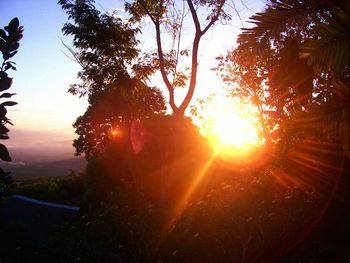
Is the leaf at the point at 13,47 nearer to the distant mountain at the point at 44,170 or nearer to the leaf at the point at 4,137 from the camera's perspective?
the leaf at the point at 4,137

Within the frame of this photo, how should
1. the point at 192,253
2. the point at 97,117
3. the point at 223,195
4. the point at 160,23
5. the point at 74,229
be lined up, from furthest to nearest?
the point at 97,117
the point at 160,23
the point at 74,229
the point at 223,195
the point at 192,253

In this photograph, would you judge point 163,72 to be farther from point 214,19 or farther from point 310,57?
point 310,57

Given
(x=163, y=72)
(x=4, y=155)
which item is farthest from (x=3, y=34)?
(x=163, y=72)

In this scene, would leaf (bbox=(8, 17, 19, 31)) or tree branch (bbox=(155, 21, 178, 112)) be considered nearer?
leaf (bbox=(8, 17, 19, 31))

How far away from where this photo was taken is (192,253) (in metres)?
7.59

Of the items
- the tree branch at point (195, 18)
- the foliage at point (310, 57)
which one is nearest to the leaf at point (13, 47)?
the foliage at point (310, 57)

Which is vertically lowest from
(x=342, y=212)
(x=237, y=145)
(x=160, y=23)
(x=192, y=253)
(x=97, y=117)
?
(x=192, y=253)

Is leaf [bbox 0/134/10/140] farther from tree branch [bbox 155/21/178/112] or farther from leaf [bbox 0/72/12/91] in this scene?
tree branch [bbox 155/21/178/112]

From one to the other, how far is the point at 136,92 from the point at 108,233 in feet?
28.6

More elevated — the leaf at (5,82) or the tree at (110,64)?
the tree at (110,64)

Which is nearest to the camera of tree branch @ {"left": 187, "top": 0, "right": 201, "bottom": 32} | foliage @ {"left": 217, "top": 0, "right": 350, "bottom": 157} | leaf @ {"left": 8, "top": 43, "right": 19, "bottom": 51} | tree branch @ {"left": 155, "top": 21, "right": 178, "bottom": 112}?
foliage @ {"left": 217, "top": 0, "right": 350, "bottom": 157}

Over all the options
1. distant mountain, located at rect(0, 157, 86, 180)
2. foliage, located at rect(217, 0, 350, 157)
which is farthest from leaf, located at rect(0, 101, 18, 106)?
distant mountain, located at rect(0, 157, 86, 180)

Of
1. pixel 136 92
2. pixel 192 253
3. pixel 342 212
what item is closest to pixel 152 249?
pixel 192 253

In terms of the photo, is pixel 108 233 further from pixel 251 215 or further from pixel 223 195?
pixel 251 215
